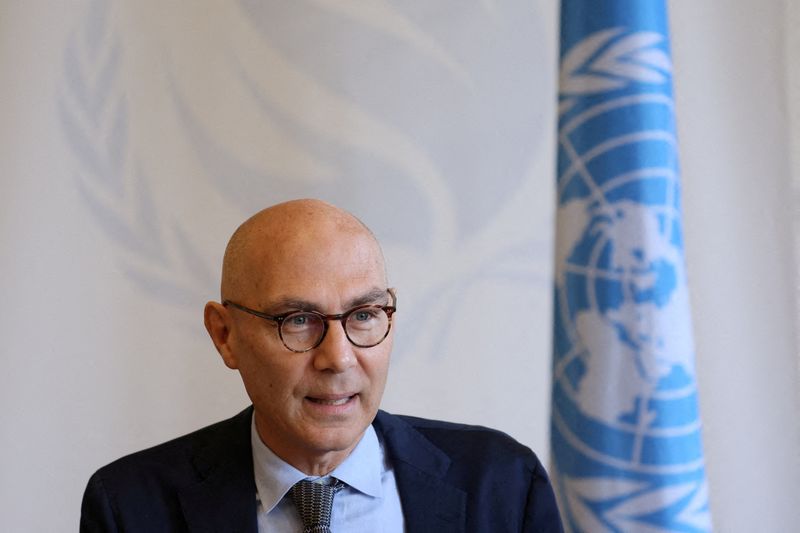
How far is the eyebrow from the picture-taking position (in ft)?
5.47

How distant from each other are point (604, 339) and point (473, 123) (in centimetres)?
122

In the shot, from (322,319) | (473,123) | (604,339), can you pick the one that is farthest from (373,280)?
(473,123)

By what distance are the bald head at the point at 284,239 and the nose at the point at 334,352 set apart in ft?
0.45

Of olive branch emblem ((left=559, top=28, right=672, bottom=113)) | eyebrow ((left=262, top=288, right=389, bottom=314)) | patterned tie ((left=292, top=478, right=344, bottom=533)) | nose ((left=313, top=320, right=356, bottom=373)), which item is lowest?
patterned tie ((left=292, top=478, right=344, bottom=533))

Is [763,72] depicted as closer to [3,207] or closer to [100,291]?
[100,291]

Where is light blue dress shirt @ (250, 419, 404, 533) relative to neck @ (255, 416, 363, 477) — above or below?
below

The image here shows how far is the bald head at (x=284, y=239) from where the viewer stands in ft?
5.56

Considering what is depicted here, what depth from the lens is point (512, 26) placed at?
2965mm

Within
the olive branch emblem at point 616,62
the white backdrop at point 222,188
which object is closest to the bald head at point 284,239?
the olive branch emblem at point 616,62

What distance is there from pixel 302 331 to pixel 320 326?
1.2 inches

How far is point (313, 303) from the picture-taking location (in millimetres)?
1668

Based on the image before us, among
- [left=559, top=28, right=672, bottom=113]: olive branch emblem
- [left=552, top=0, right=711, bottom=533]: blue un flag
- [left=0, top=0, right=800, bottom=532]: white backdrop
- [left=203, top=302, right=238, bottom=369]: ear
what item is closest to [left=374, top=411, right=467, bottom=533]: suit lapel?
[left=552, top=0, right=711, bottom=533]: blue un flag

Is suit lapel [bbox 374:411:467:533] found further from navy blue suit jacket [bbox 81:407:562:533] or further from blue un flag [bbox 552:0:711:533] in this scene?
blue un flag [bbox 552:0:711:533]

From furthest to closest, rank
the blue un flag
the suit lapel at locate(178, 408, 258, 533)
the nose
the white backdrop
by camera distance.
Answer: the white backdrop < the blue un flag < the suit lapel at locate(178, 408, 258, 533) < the nose
